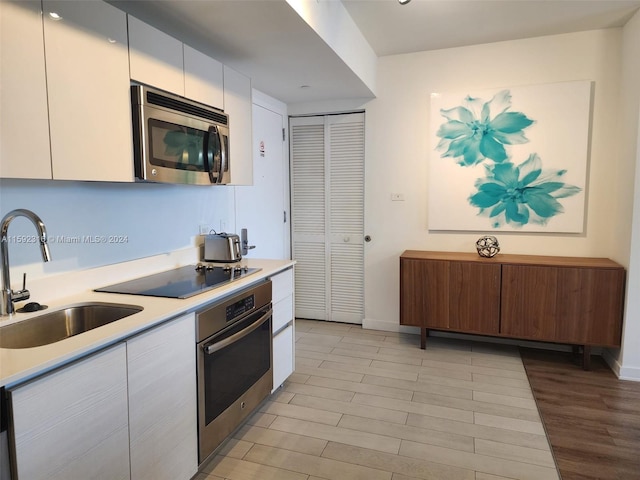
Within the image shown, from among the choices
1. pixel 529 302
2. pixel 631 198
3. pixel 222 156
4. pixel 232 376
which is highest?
pixel 222 156

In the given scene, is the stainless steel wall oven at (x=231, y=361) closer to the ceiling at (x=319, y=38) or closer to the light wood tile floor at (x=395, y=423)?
the light wood tile floor at (x=395, y=423)

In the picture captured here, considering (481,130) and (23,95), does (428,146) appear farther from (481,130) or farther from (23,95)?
Answer: (23,95)

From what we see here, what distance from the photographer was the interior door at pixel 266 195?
3.63 metres

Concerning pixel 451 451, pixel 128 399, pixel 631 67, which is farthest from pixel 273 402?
pixel 631 67

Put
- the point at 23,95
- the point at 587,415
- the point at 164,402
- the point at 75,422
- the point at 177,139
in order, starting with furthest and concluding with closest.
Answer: the point at 587,415 < the point at 177,139 < the point at 164,402 < the point at 23,95 < the point at 75,422

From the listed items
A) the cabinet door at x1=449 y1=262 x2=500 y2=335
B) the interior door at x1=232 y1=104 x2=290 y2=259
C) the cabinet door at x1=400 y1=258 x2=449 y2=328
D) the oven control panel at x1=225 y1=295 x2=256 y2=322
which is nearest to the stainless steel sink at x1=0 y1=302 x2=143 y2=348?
the oven control panel at x1=225 y1=295 x2=256 y2=322

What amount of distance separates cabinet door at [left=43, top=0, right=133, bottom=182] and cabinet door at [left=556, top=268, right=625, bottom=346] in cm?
318

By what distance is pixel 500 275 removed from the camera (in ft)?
11.2

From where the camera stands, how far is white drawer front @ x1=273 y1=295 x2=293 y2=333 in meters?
2.75

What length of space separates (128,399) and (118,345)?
22 centimetres

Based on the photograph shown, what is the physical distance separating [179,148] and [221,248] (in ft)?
2.71

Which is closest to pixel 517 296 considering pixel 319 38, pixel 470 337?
pixel 470 337

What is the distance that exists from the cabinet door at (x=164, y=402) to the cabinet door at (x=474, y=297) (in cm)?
239

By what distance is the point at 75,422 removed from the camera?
131 centimetres
